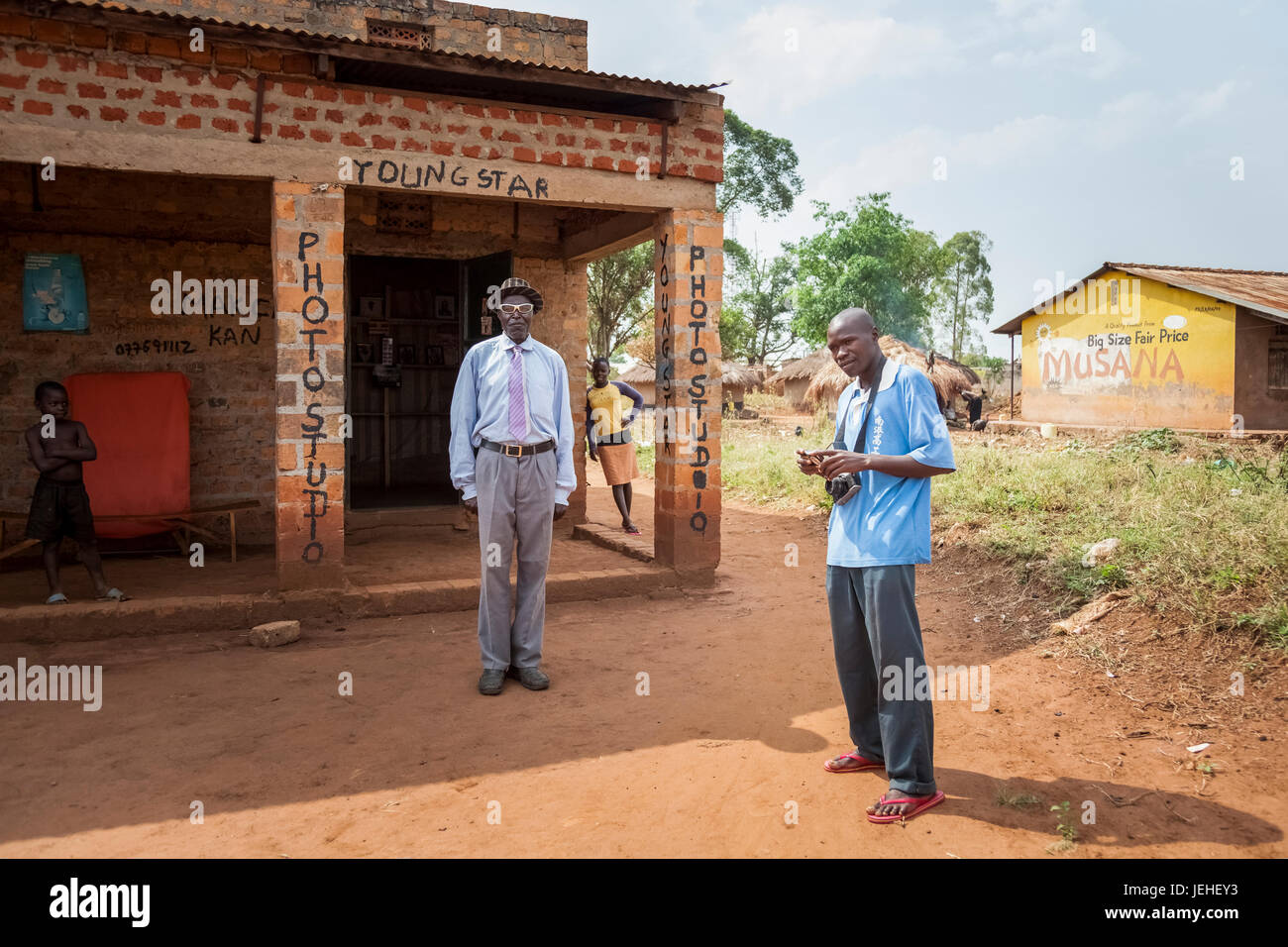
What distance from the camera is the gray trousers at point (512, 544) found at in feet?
15.9

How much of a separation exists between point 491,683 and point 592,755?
0.98 metres

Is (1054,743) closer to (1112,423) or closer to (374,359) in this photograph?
(374,359)

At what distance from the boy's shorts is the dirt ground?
2.74 feet

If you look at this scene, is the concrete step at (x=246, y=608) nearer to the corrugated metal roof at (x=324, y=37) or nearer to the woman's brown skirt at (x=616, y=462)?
the woman's brown skirt at (x=616, y=462)

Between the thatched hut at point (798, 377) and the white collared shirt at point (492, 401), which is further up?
the thatched hut at point (798, 377)

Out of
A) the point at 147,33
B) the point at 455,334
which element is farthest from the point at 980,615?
the point at 455,334

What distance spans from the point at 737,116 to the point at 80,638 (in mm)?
29917

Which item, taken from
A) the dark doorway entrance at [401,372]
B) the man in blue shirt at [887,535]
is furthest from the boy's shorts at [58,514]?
the man in blue shirt at [887,535]

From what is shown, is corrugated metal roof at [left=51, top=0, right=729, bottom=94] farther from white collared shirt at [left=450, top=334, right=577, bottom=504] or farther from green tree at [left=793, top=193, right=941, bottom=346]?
green tree at [left=793, top=193, right=941, bottom=346]

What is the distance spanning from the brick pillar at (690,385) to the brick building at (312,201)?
17 mm

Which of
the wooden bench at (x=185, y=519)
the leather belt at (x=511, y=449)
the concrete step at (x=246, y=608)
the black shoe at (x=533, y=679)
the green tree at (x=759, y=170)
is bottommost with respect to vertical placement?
the black shoe at (x=533, y=679)

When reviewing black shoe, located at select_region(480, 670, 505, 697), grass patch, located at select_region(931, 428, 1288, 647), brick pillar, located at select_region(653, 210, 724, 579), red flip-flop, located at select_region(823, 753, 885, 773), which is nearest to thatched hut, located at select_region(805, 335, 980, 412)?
grass patch, located at select_region(931, 428, 1288, 647)

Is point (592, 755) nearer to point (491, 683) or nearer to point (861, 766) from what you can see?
point (491, 683)

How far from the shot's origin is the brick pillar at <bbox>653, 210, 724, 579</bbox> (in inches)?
282
